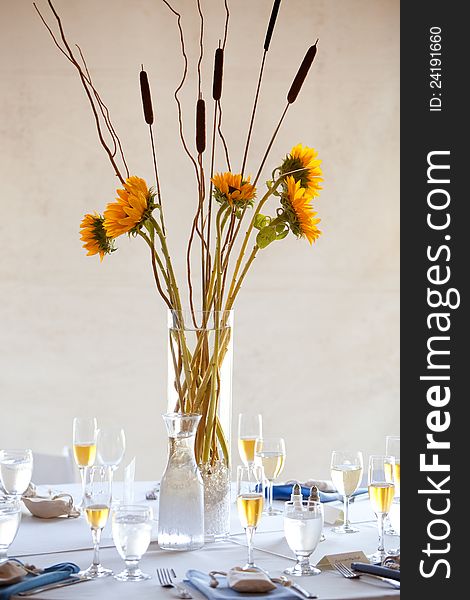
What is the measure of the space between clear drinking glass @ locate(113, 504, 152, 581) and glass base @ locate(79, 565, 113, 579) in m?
0.04

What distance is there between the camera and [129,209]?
196 centimetres

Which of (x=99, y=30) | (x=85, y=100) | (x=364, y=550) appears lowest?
(x=364, y=550)

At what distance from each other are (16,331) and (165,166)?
116 centimetres

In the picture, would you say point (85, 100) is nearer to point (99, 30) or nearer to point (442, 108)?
point (99, 30)

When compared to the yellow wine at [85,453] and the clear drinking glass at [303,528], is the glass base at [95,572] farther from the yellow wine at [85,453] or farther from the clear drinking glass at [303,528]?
the yellow wine at [85,453]

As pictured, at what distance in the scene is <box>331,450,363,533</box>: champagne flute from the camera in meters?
2.12

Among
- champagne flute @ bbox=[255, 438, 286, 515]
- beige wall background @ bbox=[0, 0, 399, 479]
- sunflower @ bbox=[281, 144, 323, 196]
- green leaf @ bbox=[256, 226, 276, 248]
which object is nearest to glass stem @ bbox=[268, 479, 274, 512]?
champagne flute @ bbox=[255, 438, 286, 515]

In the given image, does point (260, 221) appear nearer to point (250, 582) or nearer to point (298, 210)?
point (298, 210)

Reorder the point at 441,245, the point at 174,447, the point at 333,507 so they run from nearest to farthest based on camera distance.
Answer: the point at 441,245
the point at 174,447
the point at 333,507

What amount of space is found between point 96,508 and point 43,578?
0.52ft

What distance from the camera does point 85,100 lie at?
473 centimetres

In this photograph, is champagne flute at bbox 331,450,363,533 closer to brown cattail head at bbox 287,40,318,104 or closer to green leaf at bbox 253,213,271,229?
green leaf at bbox 253,213,271,229

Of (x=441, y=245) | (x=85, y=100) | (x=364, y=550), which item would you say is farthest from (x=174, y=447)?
(x=85, y=100)

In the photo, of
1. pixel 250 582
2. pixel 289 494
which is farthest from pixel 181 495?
pixel 289 494
